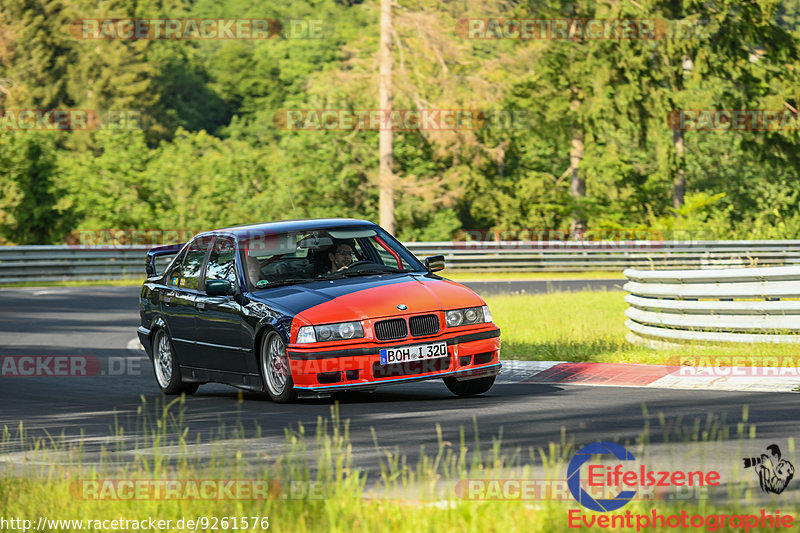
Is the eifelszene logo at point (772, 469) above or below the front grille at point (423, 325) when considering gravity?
below

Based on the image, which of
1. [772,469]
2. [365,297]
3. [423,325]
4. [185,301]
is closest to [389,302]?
[365,297]

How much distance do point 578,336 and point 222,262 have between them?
5.90 m

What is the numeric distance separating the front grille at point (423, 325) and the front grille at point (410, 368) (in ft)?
0.78

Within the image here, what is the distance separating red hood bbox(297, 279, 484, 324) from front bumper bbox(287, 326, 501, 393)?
246mm

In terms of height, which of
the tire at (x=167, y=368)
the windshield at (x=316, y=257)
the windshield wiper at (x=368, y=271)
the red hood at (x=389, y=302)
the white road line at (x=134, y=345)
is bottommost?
the white road line at (x=134, y=345)

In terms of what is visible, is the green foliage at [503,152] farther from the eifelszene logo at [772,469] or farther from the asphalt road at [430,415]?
the eifelszene logo at [772,469]

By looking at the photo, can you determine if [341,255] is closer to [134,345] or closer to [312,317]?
[312,317]

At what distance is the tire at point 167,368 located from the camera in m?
12.7

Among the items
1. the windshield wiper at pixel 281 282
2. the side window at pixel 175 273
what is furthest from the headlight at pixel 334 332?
the side window at pixel 175 273

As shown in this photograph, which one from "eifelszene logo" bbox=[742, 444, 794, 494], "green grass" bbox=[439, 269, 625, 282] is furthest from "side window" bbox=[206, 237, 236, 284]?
"green grass" bbox=[439, 269, 625, 282]

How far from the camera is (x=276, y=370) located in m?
11.0

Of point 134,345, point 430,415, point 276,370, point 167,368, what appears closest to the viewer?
point 430,415

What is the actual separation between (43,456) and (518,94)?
49.3 m

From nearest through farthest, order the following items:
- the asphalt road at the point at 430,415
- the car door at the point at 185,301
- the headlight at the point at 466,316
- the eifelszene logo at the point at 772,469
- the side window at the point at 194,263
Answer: the eifelszene logo at the point at 772,469, the asphalt road at the point at 430,415, the headlight at the point at 466,316, the car door at the point at 185,301, the side window at the point at 194,263
